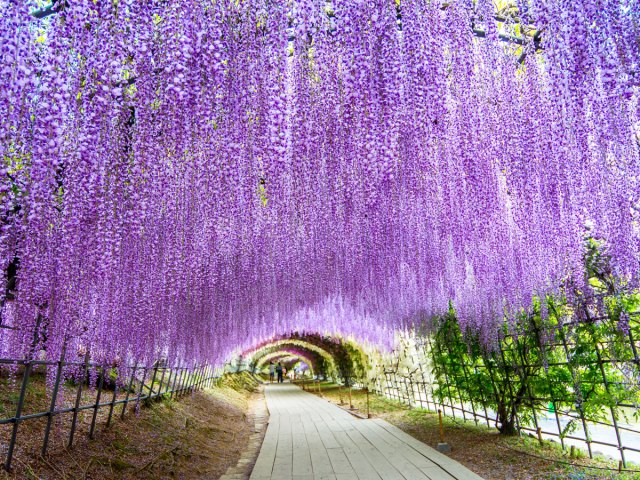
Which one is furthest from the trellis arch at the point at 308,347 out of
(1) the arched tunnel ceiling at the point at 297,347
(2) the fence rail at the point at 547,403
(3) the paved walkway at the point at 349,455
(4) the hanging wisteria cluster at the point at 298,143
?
(4) the hanging wisteria cluster at the point at 298,143

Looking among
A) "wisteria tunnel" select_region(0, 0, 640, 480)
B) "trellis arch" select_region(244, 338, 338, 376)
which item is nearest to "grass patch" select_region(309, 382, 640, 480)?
"wisteria tunnel" select_region(0, 0, 640, 480)

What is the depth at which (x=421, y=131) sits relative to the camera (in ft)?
12.6

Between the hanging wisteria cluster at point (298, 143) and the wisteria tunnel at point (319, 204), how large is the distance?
0.8 inches

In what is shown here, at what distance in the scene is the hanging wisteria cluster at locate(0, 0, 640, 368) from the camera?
2623 millimetres

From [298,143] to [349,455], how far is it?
4877 mm

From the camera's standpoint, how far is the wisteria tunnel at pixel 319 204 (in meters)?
2.76

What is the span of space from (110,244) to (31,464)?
2.35m

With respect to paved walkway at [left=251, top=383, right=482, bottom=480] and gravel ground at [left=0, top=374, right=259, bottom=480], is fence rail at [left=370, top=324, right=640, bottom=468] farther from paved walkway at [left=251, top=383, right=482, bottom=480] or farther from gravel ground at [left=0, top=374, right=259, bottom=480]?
gravel ground at [left=0, top=374, right=259, bottom=480]

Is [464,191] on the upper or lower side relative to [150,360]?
upper

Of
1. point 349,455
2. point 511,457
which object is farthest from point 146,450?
point 511,457

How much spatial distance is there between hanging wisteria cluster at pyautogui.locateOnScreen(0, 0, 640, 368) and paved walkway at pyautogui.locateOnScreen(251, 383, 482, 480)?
2.51 meters

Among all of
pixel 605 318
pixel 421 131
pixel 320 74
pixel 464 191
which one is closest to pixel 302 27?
pixel 320 74

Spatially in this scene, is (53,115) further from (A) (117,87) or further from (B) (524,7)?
(B) (524,7)

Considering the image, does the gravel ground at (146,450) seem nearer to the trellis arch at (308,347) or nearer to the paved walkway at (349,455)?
the paved walkway at (349,455)
